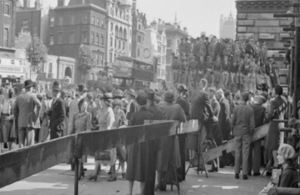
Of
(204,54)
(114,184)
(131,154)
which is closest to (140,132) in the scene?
(131,154)

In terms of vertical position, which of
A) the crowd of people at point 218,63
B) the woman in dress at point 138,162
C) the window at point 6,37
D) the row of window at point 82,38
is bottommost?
the woman in dress at point 138,162

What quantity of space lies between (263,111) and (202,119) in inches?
67.1

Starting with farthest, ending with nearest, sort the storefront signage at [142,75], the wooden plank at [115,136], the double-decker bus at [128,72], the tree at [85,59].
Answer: the tree at [85,59], the storefront signage at [142,75], the double-decker bus at [128,72], the wooden plank at [115,136]

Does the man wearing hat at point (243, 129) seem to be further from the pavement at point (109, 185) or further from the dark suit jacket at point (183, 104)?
the dark suit jacket at point (183, 104)

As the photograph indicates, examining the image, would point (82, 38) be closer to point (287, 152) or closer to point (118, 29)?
point (118, 29)

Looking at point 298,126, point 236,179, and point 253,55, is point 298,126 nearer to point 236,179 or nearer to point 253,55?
point 236,179

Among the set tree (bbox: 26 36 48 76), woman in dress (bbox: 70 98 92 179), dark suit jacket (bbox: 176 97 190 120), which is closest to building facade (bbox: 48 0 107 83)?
tree (bbox: 26 36 48 76)

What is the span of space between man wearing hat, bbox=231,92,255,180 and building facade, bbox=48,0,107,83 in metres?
66.9

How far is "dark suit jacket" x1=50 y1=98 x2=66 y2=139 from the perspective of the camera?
38.2ft

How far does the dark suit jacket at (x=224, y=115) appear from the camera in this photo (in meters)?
13.0

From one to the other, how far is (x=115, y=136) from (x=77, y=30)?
75.9 m

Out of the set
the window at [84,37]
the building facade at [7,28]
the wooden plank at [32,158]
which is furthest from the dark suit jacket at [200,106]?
the window at [84,37]

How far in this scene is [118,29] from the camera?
88.7m

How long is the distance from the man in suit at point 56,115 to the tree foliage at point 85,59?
6217cm
